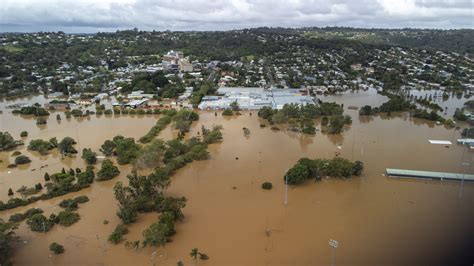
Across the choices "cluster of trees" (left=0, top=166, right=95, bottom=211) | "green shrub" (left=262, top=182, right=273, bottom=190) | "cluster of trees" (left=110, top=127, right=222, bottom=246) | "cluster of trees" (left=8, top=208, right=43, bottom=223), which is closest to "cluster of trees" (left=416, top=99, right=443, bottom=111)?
"green shrub" (left=262, top=182, right=273, bottom=190)

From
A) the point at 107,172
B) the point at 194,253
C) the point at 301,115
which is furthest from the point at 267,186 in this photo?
the point at 301,115

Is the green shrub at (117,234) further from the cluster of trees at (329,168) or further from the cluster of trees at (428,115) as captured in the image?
the cluster of trees at (428,115)

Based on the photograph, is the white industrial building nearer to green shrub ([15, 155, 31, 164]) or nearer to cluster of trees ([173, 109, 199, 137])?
cluster of trees ([173, 109, 199, 137])

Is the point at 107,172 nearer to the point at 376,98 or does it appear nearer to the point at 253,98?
the point at 253,98

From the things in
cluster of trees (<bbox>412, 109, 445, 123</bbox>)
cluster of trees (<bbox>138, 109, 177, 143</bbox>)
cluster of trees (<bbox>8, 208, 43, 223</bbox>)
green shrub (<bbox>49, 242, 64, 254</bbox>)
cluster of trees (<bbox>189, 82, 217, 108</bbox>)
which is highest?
cluster of trees (<bbox>189, 82, 217, 108</bbox>)

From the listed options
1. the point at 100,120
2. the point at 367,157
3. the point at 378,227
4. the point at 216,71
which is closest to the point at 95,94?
the point at 100,120

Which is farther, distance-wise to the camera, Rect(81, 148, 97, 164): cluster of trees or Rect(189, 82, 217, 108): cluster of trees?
Rect(189, 82, 217, 108): cluster of trees

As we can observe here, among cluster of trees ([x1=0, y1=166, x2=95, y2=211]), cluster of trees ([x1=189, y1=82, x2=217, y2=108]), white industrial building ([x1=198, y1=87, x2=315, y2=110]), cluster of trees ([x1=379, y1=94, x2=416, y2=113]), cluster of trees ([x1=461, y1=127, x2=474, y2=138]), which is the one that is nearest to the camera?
cluster of trees ([x1=0, y1=166, x2=95, y2=211])

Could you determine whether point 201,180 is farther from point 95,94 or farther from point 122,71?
point 122,71
